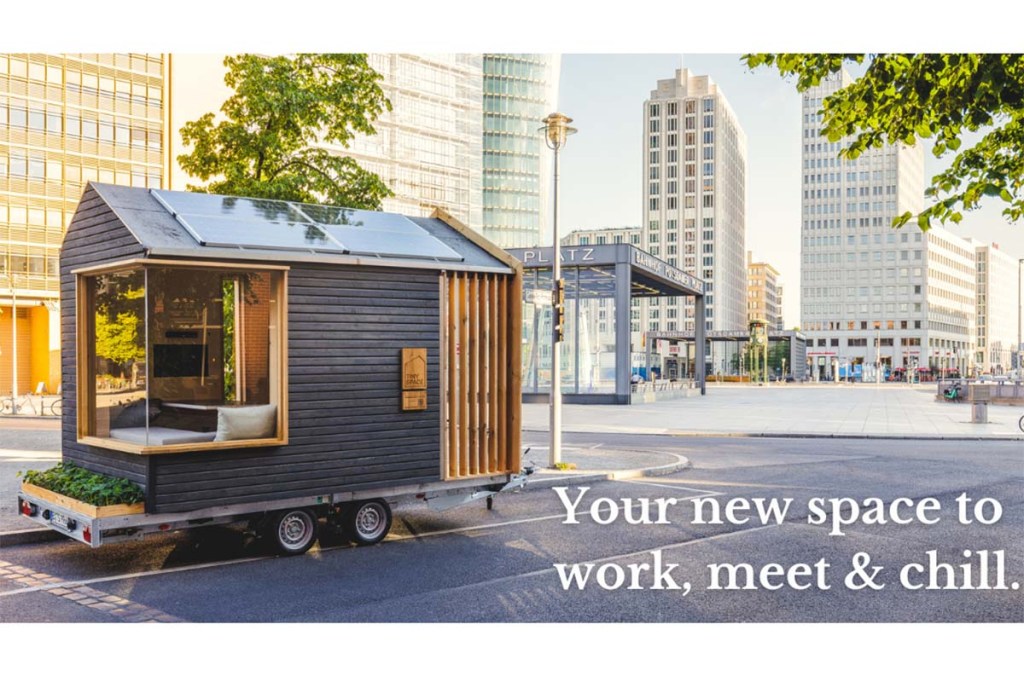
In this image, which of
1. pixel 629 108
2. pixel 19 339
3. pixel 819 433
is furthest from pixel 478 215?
pixel 629 108

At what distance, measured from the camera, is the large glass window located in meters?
8.59

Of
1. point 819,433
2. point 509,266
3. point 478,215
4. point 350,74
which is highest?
point 478,215

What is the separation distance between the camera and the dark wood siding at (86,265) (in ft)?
26.9

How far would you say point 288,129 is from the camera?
695 inches

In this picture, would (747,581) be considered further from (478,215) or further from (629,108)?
(478,215)

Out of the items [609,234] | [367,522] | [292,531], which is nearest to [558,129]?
[367,522]

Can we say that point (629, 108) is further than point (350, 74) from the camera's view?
No

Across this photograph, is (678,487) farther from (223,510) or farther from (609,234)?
(609,234)

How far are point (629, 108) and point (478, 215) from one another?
78.7 m

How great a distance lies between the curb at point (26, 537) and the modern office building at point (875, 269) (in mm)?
124783

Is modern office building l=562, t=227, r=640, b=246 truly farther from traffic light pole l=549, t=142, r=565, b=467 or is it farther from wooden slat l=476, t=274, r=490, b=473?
wooden slat l=476, t=274, r=490, b=473

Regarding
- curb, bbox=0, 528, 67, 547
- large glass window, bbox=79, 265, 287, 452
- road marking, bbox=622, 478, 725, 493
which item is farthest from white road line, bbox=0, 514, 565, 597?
road marking, bbox=622, 478, 725, 493

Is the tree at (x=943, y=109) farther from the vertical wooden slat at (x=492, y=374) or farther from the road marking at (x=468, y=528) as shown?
the road marking at (x=468, y=528)
